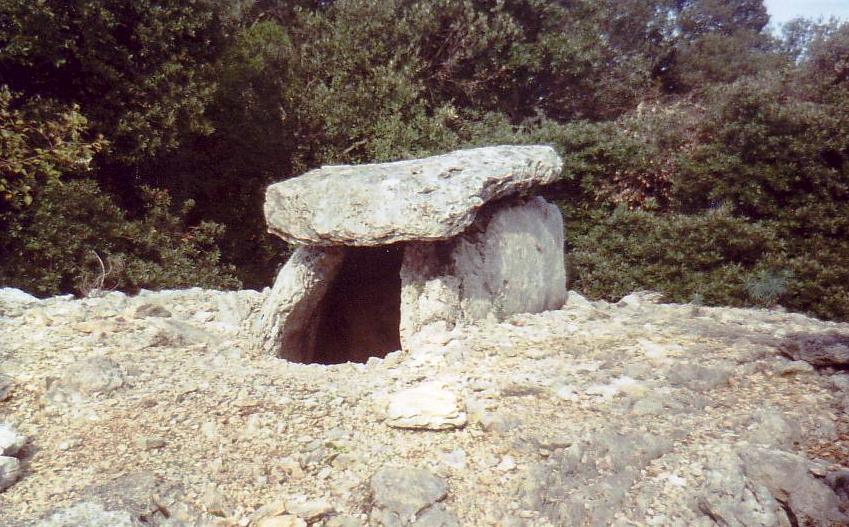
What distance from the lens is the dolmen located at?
5723 millimetres

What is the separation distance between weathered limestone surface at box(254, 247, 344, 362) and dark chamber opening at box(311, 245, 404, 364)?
A: 4.91ft

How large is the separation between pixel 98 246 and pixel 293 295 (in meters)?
3.81

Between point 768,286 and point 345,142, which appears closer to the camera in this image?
point 768,286

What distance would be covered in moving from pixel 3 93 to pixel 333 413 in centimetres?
574

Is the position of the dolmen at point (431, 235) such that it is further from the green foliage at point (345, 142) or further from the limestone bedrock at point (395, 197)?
the green foliage at point (345, 142)

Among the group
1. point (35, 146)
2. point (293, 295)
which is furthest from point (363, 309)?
point (35, 146)

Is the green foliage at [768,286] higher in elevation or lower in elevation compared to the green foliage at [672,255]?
lower

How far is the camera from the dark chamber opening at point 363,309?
830 cm

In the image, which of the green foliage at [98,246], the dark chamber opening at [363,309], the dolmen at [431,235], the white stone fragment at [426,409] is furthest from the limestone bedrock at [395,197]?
the green foliage at [98,246]

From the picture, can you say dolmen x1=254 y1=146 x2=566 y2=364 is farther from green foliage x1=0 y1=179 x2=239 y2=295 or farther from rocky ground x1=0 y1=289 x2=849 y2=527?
green foliage x1=0 y1=179 x2=239 y2=295

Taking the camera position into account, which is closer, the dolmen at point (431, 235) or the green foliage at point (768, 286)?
the dolmen at point (431, 235)

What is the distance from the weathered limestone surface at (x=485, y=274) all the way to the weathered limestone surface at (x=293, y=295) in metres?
0.82

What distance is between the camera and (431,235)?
556 cm

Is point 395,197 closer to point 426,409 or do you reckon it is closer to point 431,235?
point 431,235
